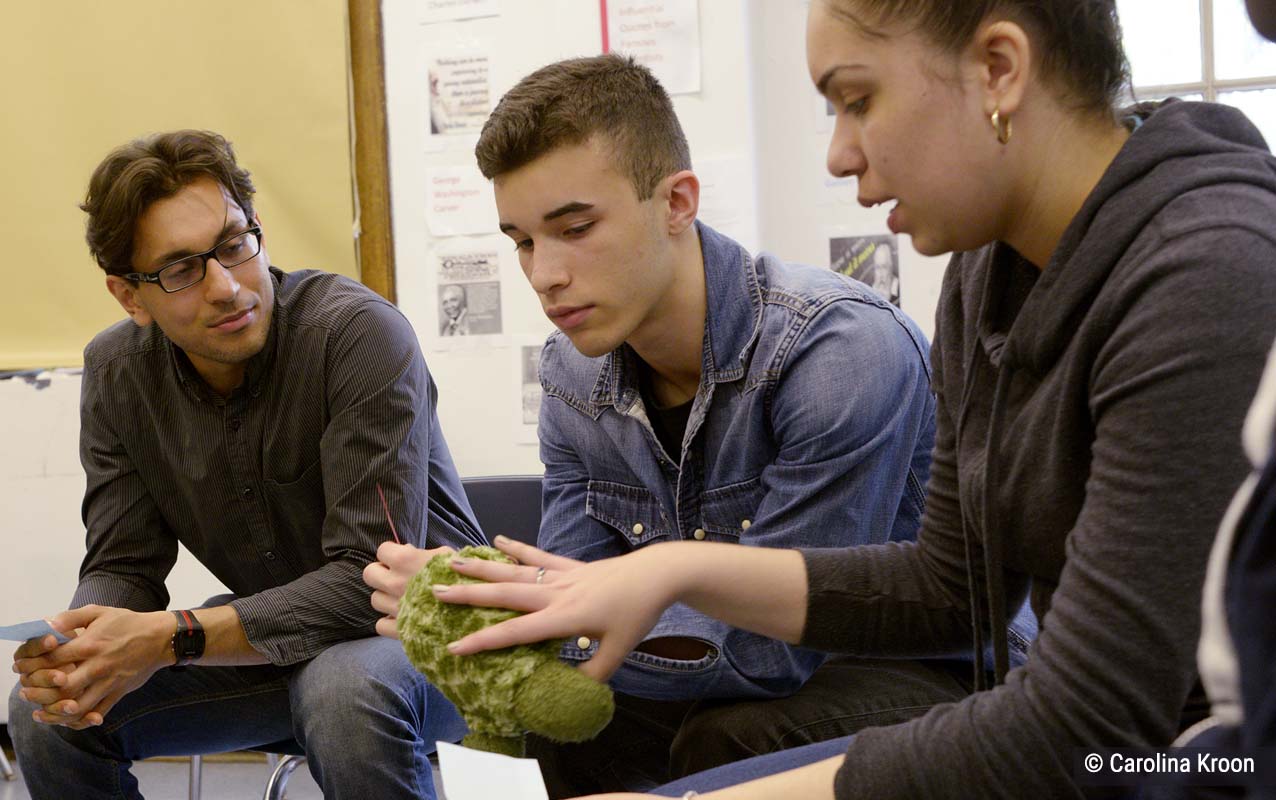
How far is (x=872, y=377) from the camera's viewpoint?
4.90 feet

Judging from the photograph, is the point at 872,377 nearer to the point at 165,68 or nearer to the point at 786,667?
the point at 786,667

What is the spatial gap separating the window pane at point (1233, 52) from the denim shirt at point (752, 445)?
158cm

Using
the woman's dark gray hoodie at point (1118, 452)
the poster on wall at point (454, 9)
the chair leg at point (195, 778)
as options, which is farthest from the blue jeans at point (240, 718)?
the poster on wall at point (454, 9)

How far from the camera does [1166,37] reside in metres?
2.68

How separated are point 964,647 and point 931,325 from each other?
5.10 ft

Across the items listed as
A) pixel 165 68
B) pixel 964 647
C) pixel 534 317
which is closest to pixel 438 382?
pixel 534 317

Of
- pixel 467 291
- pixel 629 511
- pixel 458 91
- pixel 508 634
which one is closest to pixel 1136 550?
pixel 508 634

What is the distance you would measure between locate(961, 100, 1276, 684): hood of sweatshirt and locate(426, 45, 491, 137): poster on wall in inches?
85.3

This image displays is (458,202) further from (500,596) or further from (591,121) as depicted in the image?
(500,596)

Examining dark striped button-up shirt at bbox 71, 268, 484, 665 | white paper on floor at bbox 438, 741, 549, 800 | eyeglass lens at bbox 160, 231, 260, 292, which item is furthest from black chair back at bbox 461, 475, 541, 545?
white paper on floor at bbox 438, 741, 549, 800

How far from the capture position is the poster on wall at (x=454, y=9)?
9.60 feet

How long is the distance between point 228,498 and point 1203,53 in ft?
7.71

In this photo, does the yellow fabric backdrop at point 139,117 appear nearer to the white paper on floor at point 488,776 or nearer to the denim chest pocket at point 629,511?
the denim chest pocket at point 629,511

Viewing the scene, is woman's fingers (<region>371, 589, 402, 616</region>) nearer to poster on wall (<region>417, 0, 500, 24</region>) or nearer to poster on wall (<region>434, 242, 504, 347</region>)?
poster on wall (<region>434, 242, 504, 347</region>)
